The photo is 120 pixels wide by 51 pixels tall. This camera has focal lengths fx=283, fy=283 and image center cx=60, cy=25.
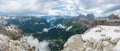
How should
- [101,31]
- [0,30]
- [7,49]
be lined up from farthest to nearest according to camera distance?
[0,30] < [101,31] < [7,49]

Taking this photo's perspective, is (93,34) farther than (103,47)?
Yes

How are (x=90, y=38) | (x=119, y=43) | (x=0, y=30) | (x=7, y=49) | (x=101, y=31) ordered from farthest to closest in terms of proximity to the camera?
(x=0, y=30) → (x=101, y=31) → (x=90, y=38) → (x=7, y=49) → (x=119, y=43)

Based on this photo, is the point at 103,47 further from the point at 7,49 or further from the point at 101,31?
the point at 7,49

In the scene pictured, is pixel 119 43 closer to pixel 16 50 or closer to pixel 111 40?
pixel 111 40

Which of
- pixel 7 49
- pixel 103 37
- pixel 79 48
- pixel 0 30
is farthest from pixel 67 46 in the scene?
pixel 0 30

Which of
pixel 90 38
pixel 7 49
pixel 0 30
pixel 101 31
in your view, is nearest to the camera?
pixel 7 49

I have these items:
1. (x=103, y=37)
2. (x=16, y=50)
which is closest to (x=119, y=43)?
(x=103, y=37)
